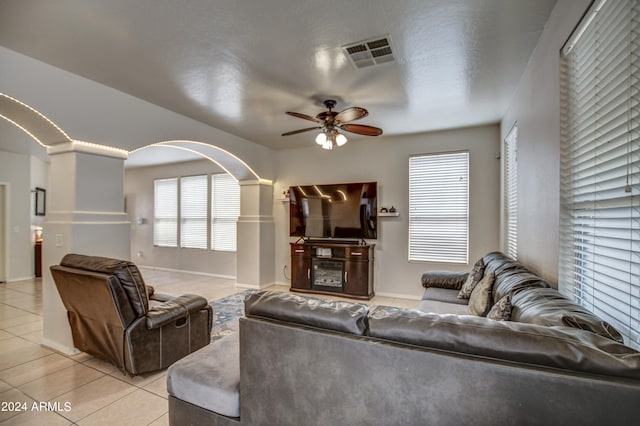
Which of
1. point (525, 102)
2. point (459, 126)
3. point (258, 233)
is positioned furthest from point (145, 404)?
point (459, 126)

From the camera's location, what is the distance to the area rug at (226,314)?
139 inches

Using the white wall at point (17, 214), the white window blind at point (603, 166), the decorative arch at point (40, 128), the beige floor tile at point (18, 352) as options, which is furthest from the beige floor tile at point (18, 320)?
the white window blind at point (603, 166)

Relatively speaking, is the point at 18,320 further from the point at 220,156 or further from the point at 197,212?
the point at 197,212

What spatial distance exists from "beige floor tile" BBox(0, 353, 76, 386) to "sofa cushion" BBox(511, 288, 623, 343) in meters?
3.69

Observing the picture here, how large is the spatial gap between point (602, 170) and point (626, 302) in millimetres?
610

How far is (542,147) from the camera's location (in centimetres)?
219

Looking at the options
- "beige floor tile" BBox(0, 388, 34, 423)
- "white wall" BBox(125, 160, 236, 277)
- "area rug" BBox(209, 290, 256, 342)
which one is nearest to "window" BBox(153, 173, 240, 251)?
"white wall" BBox(125, 160, 236, 277)

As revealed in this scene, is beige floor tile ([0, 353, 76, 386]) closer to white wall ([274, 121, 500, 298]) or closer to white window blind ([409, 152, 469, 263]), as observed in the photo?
white wall ([274, 121, 500, 298])

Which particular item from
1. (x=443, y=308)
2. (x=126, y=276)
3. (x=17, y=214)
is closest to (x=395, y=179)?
(x=443, y=308)

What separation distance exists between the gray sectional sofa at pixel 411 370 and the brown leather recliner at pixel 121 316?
1.04 m

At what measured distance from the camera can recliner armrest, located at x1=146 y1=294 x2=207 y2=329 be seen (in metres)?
2.46

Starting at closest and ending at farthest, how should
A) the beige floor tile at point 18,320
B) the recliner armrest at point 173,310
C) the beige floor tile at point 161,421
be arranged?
the beige floor tile at point 161,421 < the recliner armrest at point 173,310 < the beige floor tile at point 18,320

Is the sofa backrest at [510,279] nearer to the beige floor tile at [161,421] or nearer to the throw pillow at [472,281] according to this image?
the throw pillow at [472,281]

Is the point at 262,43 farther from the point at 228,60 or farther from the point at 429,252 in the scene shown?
the point at 429,252
